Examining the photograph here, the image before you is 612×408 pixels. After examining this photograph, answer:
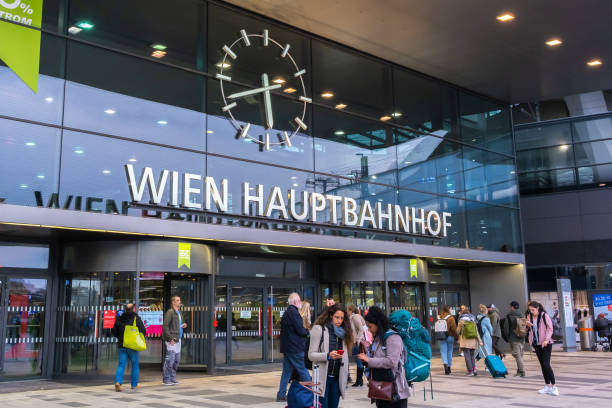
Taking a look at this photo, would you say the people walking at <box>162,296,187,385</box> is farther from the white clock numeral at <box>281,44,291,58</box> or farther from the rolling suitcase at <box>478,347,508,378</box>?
the white clock numeral at <box>281,44,291,58</box>

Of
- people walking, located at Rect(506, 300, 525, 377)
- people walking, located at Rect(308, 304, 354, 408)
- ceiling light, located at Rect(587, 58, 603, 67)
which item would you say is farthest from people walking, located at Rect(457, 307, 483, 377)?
ceiling light, located at Rect(587, 58, 603, 67)

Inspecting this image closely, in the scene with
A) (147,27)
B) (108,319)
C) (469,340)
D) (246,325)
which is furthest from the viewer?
(246,325)

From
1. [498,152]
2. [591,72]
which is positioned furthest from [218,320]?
[591,72]

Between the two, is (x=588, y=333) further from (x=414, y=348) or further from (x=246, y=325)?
(x=414, y=348)

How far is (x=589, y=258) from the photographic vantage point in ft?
83.3

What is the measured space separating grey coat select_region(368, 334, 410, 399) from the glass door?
35.4 ft

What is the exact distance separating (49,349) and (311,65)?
10270 mm

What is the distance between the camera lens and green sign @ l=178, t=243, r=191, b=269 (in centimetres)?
1407

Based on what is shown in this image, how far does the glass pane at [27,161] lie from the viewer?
11906mm

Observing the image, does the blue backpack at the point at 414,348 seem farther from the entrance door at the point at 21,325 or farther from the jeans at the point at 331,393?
the entrance door at the point at 21,325

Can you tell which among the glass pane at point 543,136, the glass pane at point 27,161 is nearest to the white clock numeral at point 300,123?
the glass pane at point 27,161

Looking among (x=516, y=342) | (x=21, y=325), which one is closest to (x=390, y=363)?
(x=516, y=342)

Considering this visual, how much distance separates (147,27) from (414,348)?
36.1 feet

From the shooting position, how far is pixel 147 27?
1459 cm
